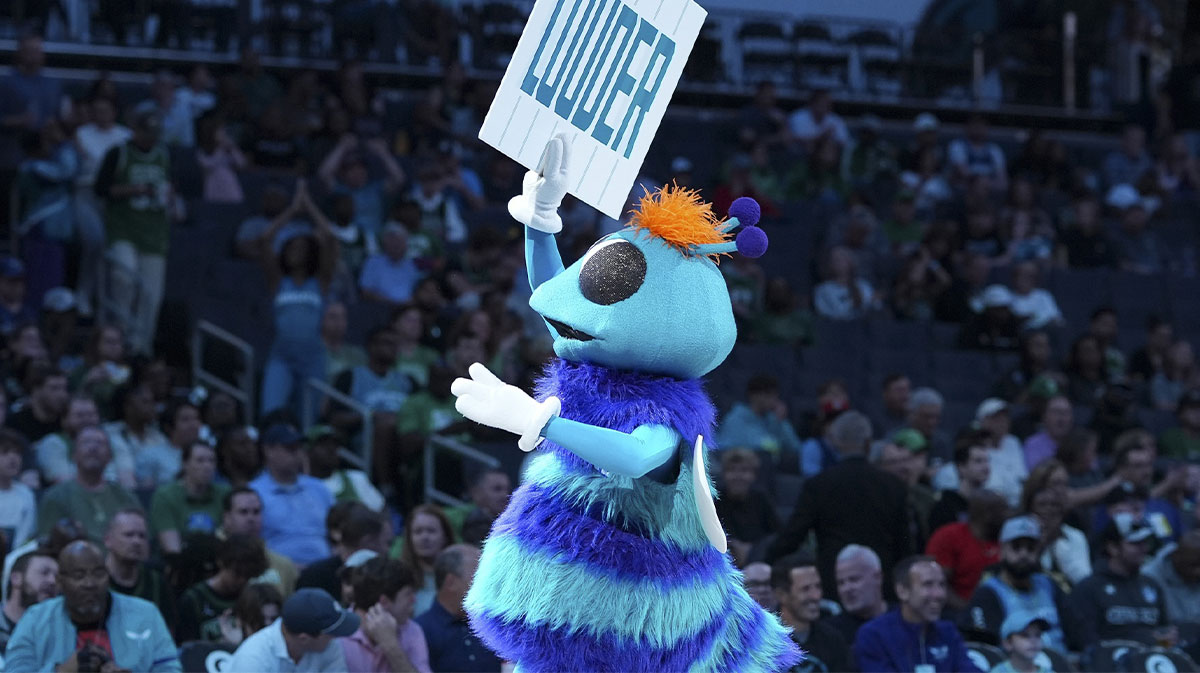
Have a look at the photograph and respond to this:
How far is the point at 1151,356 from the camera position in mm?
11344

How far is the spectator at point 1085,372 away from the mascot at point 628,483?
7126mm

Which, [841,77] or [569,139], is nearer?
[569,139]

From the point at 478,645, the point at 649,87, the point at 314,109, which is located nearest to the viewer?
the point at 649,87

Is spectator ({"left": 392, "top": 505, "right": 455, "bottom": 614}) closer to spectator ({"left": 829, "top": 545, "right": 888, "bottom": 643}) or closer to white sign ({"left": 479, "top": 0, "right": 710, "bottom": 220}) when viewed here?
spectator ({"left": 829, "top": 545, "right": 888, "bottom": 643})

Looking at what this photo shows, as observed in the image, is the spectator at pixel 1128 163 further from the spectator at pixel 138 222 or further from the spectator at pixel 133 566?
the spectator at pixel 133 566

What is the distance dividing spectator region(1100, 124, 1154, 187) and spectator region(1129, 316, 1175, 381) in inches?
115

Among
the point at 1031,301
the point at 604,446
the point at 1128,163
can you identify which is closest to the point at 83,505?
the point at 604,446

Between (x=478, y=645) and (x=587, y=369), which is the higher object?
(x=587, y=369)

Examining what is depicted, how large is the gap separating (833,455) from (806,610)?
273cm

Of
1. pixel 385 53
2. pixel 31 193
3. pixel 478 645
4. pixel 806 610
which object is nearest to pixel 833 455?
pixel 806 610

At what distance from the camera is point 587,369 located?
4043mm

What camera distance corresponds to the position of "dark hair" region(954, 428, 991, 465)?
27.5 ft

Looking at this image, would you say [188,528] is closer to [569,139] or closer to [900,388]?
[569,139]

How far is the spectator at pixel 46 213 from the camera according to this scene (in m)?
9.77
